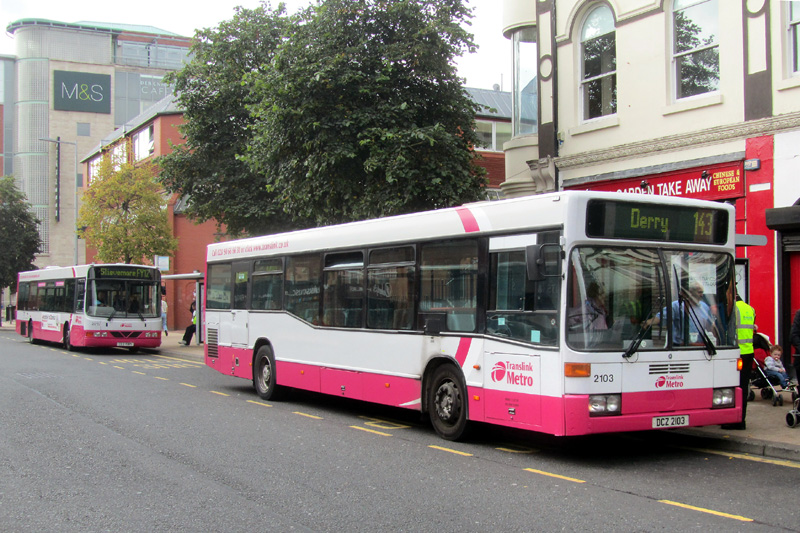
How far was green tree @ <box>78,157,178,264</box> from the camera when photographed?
33.2 metres

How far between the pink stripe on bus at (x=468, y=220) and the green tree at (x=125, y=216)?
2593 centimetres

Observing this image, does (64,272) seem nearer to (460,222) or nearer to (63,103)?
(460,222)

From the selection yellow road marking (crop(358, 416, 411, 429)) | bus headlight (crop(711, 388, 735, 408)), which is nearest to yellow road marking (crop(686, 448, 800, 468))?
bus headlight (crop(711, 388, 735, 408))

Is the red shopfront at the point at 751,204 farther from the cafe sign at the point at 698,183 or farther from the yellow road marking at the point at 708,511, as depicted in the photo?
the yellow road marking at the point at 708,511

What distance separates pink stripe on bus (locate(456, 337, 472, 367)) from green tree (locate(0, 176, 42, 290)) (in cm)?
4781

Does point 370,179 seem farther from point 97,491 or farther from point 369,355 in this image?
point 97,491

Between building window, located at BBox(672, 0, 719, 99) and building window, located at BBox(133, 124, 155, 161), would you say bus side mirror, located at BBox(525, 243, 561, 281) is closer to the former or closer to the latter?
building window, located at BBox(672, 0, 719, 99)

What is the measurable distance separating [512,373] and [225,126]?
15.9 metres

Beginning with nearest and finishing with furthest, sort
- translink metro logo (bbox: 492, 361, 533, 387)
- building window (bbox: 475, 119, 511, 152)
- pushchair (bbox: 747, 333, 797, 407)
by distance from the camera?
translink metro logo (bbox: 492, 361, 533, 387) → pushchair (bbox: 747, 333, 797, 407) → building window (bbox: 475, 119, 511, 152)

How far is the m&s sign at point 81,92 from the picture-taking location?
80.4 meters

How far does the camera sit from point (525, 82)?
725 inches

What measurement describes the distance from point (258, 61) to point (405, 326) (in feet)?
45.9

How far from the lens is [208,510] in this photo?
6238 mm

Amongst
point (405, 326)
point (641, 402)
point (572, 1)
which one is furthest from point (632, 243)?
point (572, 1)
